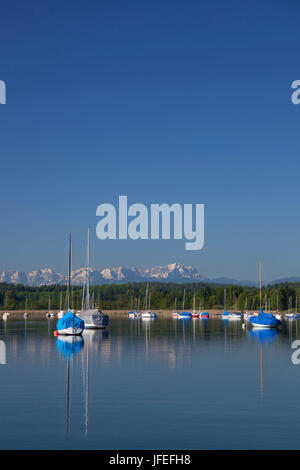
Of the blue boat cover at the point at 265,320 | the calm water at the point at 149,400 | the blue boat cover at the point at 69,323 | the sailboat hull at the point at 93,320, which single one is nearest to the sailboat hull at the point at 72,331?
the blue boat cover at the point at 69,323

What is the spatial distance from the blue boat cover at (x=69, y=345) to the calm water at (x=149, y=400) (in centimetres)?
119

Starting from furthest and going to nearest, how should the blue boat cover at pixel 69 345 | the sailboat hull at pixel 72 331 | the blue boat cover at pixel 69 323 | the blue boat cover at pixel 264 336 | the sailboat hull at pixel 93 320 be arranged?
the sailboat hull at pixel 93 320
the sailboat hull at pixel 72 331
the blue boat cover at pixel 69 323
the blue boat cover at pixel 264 336
the blue boat cover at pixel 69 345

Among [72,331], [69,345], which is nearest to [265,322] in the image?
[72,331]

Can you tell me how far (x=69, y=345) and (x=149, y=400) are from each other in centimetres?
4094

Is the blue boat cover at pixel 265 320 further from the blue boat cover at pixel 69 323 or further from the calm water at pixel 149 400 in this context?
the calm water at pixel 149 400

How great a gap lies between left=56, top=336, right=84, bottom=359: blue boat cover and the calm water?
1192mm

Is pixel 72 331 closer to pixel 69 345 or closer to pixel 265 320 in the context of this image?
pixel 69 345

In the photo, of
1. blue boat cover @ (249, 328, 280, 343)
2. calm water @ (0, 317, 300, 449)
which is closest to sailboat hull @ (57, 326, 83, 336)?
calm water @ (0, 317, 300, 449)

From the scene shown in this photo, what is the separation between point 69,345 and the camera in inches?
2953

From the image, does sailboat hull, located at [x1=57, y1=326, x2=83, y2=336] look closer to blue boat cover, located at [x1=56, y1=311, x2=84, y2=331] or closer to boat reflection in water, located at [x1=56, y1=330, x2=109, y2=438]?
blue boat cover, located at [x1=56, y1=311, x2=84, y2=331]

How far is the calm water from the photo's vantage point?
26359 millimetres

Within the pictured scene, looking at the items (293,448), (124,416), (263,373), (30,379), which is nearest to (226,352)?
(263,373)

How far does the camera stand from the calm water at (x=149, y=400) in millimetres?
26359
